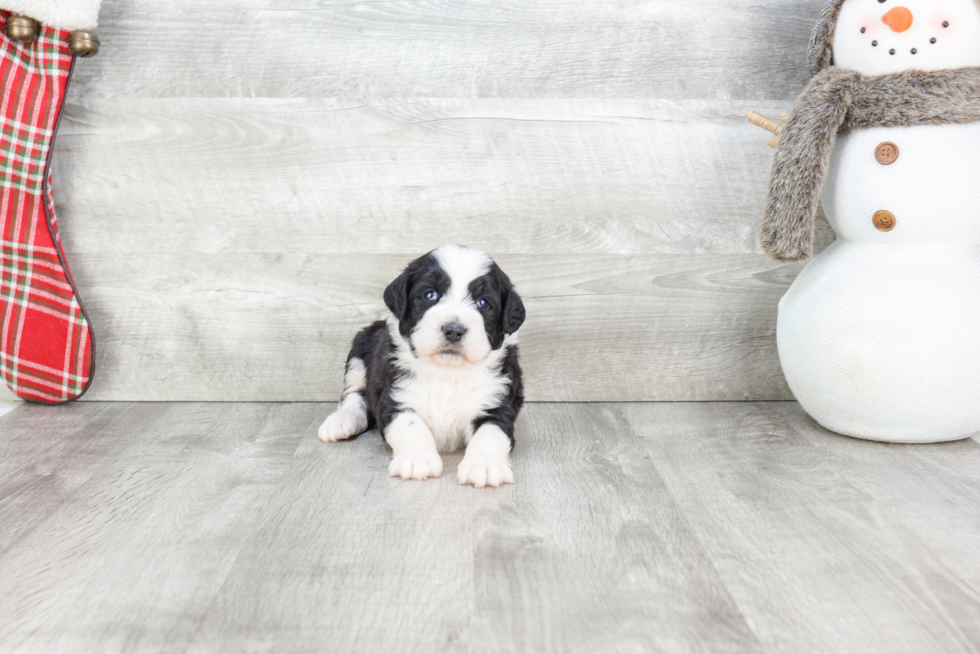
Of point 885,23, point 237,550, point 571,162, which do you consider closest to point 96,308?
point 237,550

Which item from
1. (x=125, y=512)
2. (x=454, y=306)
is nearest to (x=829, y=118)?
(x=454, y=306)

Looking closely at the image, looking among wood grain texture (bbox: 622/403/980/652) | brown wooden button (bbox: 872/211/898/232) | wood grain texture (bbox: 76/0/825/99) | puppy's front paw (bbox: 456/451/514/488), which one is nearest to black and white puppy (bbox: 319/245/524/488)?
puppy's front paw (bbox: 456/451/514/488)

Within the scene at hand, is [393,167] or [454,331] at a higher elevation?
[393,167]

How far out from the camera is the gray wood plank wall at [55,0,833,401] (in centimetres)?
242

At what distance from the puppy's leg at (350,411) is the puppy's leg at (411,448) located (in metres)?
0.20

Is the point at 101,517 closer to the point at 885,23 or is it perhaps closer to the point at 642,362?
the point at 642,362

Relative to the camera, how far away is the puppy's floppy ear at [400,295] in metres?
2.02

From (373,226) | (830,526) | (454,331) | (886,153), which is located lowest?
(830,526)

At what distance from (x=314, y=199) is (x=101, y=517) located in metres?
1.16

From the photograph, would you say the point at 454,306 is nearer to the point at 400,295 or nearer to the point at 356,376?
the point at 400,295

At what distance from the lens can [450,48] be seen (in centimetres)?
242

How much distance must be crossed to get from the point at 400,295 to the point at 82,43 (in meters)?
1.19

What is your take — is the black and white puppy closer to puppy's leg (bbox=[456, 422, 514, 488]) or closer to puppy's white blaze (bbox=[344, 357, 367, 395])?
puppy's leg (bbox=[456, 422, 514, 488])

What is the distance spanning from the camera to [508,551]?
150 centimetres
